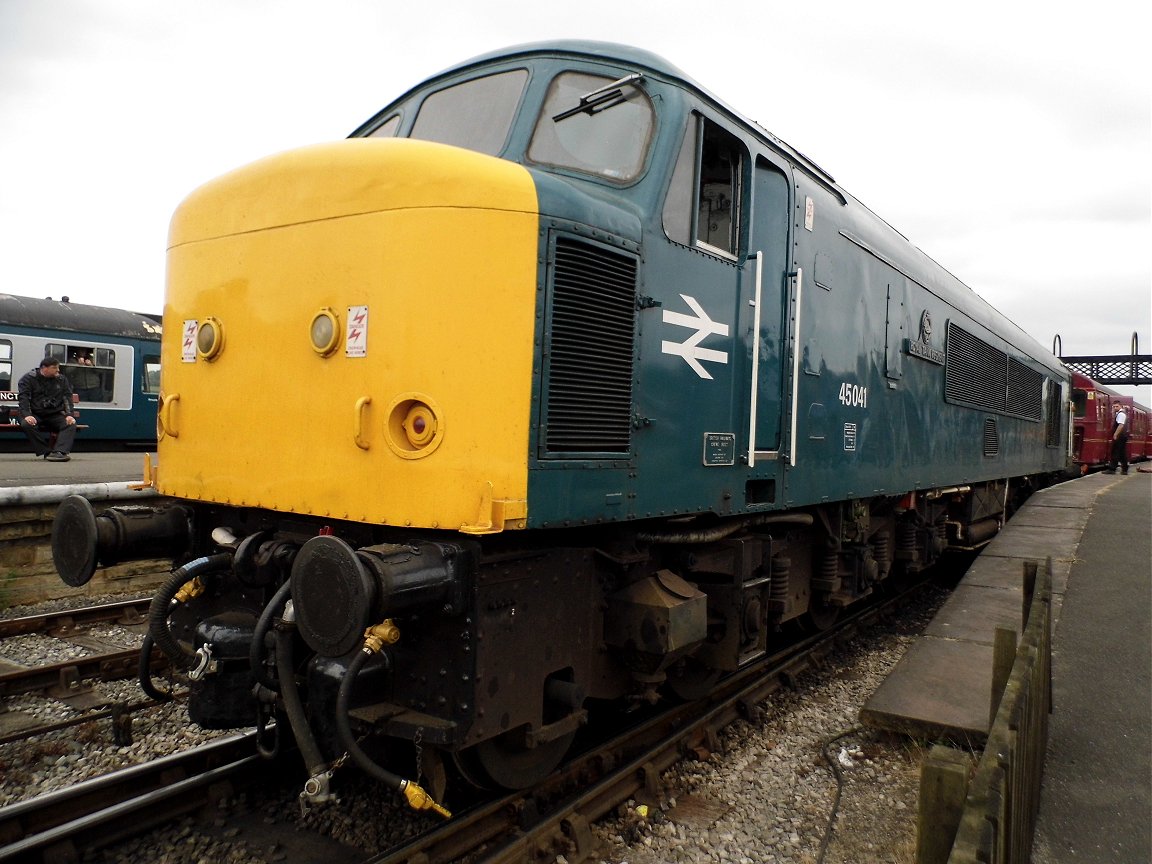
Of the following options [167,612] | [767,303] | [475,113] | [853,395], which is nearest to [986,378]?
[853,395]

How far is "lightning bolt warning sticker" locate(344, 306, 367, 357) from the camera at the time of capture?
11.0ft

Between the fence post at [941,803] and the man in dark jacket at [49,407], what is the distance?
12.8 metres

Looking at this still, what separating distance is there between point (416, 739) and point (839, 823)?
7.31 feet

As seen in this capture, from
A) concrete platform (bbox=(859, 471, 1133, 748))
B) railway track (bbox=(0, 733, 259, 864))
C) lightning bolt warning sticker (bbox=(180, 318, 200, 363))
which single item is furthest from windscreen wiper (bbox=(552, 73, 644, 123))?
concrete platform (bbox=(859, 471, 1133, 748))

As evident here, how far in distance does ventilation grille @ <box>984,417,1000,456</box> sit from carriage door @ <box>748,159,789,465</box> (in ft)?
21.1

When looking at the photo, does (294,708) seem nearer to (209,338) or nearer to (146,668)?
(146,668)

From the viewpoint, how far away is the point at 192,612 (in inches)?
168

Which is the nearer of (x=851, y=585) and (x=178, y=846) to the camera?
(x=178, y=846)

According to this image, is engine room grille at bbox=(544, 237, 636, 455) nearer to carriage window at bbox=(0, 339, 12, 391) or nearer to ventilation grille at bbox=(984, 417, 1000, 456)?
ventilation grille at bbox=(984, 417, 1000, 456)

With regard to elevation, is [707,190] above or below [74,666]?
above

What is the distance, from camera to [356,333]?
133 inches

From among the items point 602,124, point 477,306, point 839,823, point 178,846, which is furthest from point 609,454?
point 178,846

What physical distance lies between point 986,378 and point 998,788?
917 centimetres

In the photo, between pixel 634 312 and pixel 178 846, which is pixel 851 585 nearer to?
pixel 634 312
